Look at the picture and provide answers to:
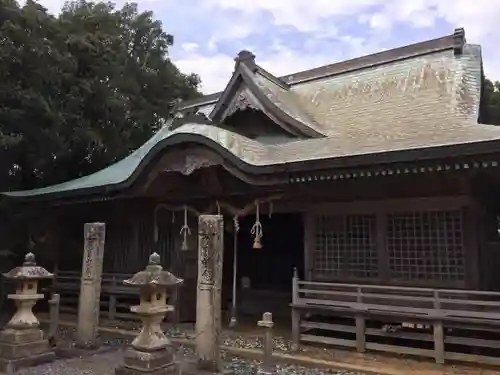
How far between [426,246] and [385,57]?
7715 mm

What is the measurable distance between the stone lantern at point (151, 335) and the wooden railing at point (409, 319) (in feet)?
9.19

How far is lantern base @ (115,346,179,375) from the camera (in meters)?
6.38

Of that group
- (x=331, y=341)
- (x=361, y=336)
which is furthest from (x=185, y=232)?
(x=361, y=336)

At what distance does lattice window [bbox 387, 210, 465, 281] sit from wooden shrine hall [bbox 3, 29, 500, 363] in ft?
0.07

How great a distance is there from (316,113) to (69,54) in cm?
851

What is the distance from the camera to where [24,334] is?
26.1 feet

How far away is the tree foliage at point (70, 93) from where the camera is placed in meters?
13.0

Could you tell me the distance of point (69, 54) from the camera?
14906 mm

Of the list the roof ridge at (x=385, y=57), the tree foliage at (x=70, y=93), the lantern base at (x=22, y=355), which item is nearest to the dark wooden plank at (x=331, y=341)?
the lantern base at (x=22, y=355)

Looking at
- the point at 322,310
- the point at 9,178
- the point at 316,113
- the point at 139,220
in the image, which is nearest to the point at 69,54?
the point at 9,178

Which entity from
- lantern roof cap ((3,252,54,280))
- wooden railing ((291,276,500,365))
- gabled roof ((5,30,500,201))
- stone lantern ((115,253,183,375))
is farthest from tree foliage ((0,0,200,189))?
wooden railing ((291,276,500,365))

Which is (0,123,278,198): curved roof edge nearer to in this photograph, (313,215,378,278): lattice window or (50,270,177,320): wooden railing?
(313,215,378,278): lattice window

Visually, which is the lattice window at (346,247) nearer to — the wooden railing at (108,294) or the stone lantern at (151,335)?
the stone lantern at (151,335)

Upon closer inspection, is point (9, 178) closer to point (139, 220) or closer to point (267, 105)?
point (139, 220)
